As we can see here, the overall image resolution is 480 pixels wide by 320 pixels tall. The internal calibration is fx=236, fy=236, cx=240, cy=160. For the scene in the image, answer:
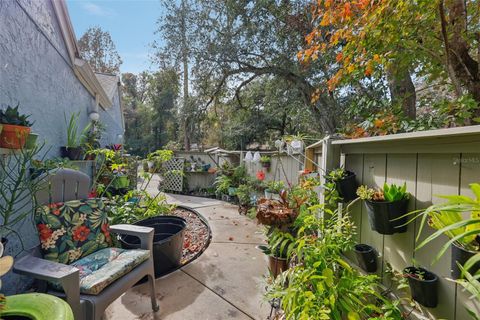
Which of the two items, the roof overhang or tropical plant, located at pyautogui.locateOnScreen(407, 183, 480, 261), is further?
the roof overhang

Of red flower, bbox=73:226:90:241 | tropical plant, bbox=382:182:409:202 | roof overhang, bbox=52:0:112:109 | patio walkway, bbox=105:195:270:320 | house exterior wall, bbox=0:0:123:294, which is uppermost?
roof overhang, bbox=52:0:112:109

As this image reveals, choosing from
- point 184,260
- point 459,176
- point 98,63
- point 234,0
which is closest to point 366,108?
point 459,176

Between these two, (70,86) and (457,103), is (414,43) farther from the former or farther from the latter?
(70,86)

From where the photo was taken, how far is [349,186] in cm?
168

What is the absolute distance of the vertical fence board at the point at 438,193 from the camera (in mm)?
1028

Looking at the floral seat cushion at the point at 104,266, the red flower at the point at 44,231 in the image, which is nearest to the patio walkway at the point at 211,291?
the floral seat cushion at the point at 104,266

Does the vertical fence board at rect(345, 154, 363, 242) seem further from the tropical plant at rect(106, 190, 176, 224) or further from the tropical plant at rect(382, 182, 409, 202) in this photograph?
the tropical plant at rect(106, 190, 176, 224)

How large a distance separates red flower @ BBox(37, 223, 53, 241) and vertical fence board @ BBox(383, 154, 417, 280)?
2.29 metres

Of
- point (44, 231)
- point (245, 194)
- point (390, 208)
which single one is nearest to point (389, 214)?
point (390, 208)

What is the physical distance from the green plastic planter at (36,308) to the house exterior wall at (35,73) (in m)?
1.18

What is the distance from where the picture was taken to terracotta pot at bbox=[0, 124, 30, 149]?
1713mm

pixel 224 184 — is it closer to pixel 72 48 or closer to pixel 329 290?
pixel 72 48

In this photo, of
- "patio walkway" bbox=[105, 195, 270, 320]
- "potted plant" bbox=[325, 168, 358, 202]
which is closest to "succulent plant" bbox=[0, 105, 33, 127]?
"patio walkway" bbox=[105, 195, 270, 320]

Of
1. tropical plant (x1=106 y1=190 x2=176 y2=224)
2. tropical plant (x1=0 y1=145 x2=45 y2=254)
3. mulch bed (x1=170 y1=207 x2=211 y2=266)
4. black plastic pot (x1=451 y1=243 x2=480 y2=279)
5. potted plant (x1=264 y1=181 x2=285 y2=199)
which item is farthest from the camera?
potted plant (x1=264 y1=181 x2=285 y2=199)
